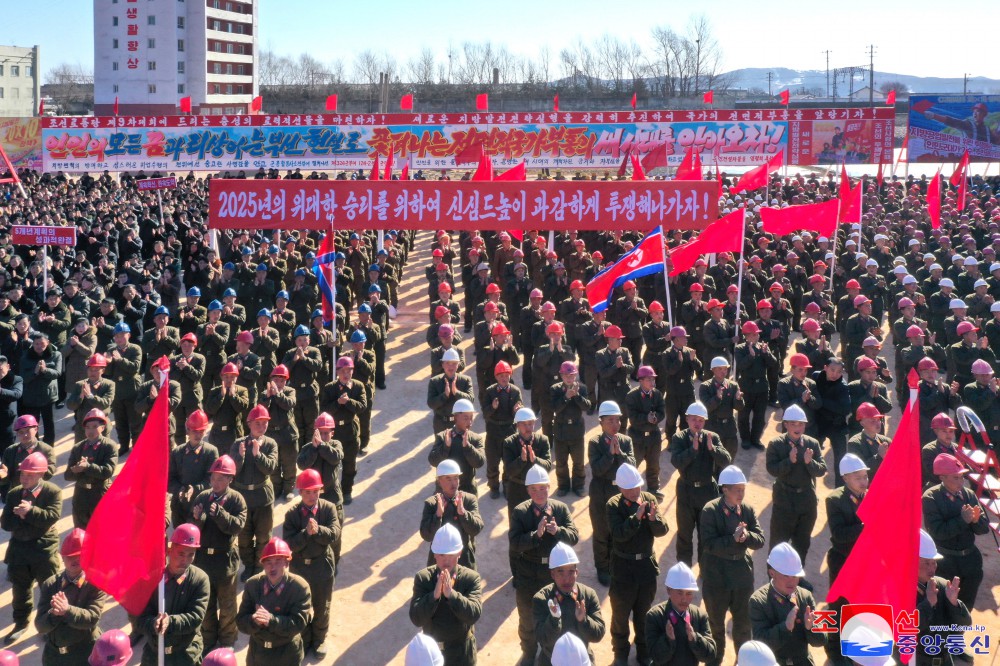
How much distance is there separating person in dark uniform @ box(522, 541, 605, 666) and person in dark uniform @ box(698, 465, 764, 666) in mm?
1334

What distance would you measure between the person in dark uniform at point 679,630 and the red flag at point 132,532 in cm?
325

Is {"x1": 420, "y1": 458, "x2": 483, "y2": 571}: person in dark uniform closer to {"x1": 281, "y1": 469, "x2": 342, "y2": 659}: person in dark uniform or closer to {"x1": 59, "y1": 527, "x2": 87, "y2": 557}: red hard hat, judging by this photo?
{"x1": 281, "y1": 469, "x2": 342, "y2": 659}: person in dark uniform

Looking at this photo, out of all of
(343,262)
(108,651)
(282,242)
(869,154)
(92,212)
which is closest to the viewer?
(108,651)

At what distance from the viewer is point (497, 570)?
349 inches

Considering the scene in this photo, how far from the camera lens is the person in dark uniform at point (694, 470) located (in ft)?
27.7

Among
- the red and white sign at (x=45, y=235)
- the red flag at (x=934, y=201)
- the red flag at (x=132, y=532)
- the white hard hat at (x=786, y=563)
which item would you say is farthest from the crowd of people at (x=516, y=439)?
the red flag at (x=934, y=201)

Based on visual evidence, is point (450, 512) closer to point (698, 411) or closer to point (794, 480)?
point (698, 411)

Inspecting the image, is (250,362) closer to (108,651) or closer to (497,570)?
(497,570)

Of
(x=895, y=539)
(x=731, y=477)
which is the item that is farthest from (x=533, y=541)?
(x=895, y=539)

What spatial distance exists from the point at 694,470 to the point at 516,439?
1.68 meters

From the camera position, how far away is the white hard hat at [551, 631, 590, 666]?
17.5ft

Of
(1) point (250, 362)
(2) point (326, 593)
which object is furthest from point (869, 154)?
(2) point (326, 593)

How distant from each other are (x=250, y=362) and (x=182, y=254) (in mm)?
10684

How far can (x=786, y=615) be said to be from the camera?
244 inches
